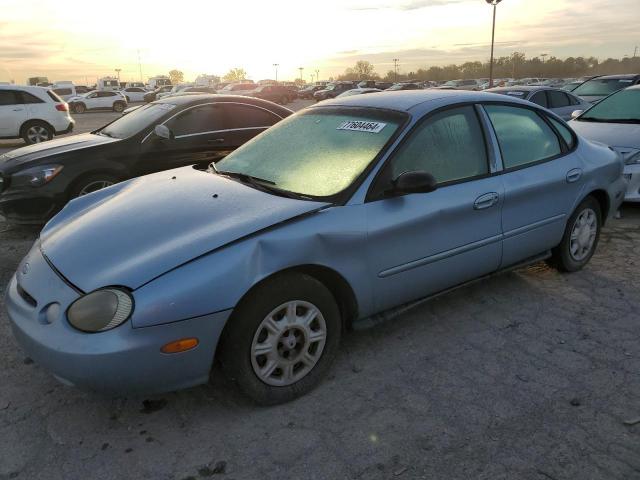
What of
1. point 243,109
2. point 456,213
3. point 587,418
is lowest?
point 587,418

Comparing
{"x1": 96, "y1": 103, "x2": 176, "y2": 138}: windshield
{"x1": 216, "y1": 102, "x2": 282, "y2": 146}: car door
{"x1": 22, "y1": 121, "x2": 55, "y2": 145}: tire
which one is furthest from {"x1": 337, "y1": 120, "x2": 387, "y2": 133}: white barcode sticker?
{"x1": 22, "y1": 121, "x2": 55, "y2": 145}: tire

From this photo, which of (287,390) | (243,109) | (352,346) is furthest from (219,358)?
(243,109)

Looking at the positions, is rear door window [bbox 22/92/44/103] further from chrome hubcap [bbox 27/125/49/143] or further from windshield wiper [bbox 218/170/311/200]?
windshield wiper [bbox 218/170/311/200]

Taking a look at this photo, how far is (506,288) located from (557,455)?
1955 millimetres

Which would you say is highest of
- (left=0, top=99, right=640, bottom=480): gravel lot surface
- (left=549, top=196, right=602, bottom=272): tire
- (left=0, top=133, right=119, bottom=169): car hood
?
(left=0, top=133, right=119, bottom=169): car hood

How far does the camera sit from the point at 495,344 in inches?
130

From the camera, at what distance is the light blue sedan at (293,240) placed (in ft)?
7.57

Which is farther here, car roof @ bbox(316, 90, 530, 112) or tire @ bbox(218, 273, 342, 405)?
car roof @ bbox(316, 90, 530, 112)

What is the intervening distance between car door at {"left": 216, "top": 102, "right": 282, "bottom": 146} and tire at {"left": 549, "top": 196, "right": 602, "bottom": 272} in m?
3.67

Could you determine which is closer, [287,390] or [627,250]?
[287,390]

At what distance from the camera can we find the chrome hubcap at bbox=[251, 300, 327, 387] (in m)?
2.58

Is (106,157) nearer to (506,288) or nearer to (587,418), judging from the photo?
(506,288)

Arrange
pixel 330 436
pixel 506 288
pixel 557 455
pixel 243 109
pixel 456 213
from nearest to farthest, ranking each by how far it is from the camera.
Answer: pixel 557 455
pixel 330 436
pixel 456 213
pixel 506 288
pixel 243 109

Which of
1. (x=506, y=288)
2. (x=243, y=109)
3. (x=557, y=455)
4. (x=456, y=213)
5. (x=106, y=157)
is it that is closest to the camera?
(x=557, y=455)
